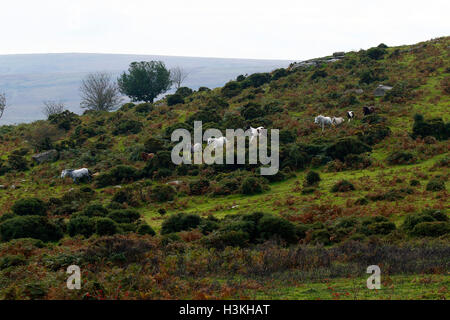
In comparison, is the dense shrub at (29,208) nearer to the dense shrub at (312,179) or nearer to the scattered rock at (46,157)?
the dense shrub at (312,179)

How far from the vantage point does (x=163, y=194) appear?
2831cm

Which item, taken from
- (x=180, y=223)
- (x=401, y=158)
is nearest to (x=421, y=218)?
(x=180, y=223)

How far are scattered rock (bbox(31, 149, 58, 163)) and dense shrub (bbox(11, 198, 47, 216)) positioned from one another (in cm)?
1723

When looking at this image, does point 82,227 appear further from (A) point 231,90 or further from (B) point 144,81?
(B) point 144,81

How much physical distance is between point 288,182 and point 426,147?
389 inches

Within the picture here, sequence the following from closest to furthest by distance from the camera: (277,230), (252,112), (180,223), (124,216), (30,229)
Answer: (277,230) < (30,229) < (180,223) < (124,216) < (252,112)

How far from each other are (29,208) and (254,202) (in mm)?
12698

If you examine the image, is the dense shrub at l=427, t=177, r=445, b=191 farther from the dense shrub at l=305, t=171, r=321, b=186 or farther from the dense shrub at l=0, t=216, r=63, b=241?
the dense shrub at l=0, t=216, r=63, b=241

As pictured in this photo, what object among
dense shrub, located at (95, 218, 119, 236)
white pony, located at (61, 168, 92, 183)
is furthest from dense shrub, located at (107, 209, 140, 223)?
white pony, located at (61, 168, 92, 183)

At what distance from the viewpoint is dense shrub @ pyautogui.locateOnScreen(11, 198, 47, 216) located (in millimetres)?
25509
